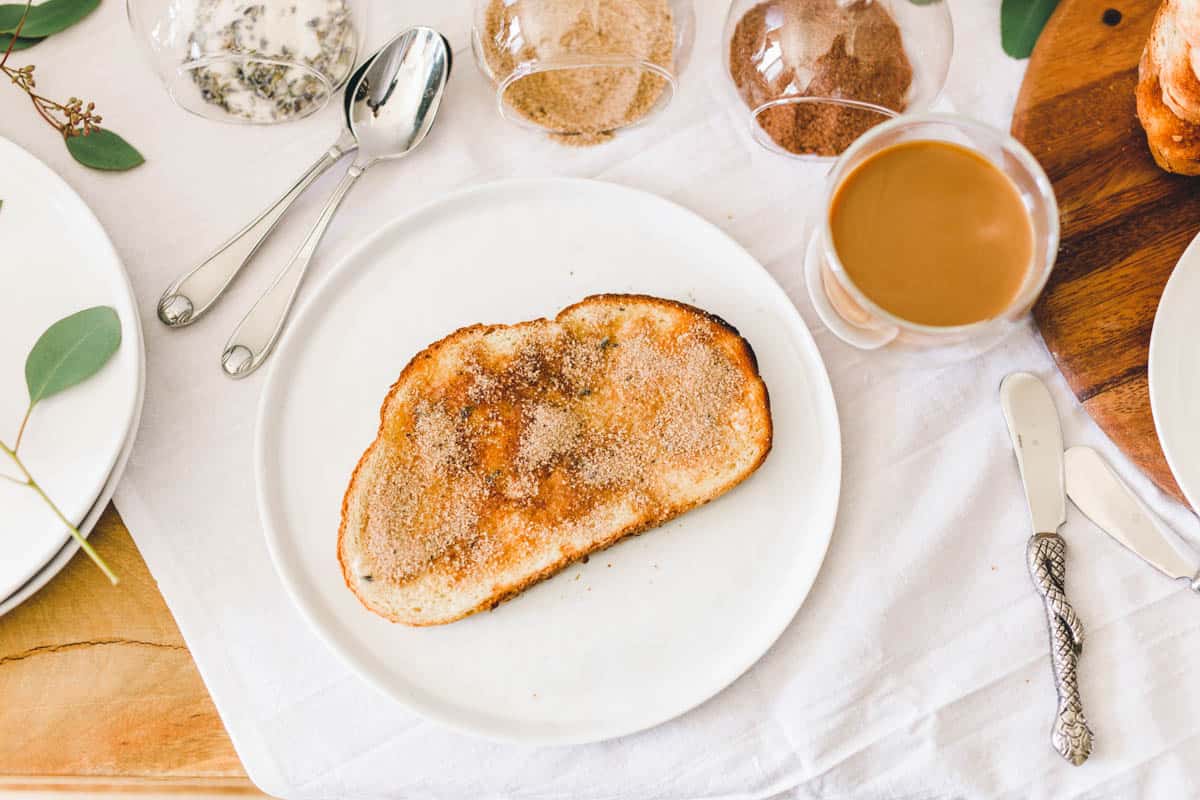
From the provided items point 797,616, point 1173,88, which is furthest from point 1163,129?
point 797,616

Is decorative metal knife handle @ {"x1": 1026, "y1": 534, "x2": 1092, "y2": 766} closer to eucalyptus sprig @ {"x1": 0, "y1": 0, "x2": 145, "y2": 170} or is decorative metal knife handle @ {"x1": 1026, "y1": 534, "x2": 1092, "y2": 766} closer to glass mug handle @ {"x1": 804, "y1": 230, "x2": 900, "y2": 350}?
glass mug handle @ {"x1": 804, "y1": 230, "x2": 900, "y2": 350}

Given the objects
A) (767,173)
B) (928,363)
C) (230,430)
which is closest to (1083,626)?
(928,363)

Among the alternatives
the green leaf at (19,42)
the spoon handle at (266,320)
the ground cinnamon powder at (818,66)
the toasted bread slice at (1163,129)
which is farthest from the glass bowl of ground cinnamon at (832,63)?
the green leaf at (19,42)

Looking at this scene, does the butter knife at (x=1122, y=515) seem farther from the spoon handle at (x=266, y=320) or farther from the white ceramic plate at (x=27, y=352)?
the white ceramic plate at (x=27, y=352)

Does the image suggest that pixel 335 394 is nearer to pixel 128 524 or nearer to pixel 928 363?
pixel 128 524

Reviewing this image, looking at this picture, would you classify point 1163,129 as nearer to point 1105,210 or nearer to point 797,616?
point 1105,210

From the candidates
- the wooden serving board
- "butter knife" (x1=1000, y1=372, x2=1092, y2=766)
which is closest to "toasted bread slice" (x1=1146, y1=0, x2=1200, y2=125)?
the wooden serving board
